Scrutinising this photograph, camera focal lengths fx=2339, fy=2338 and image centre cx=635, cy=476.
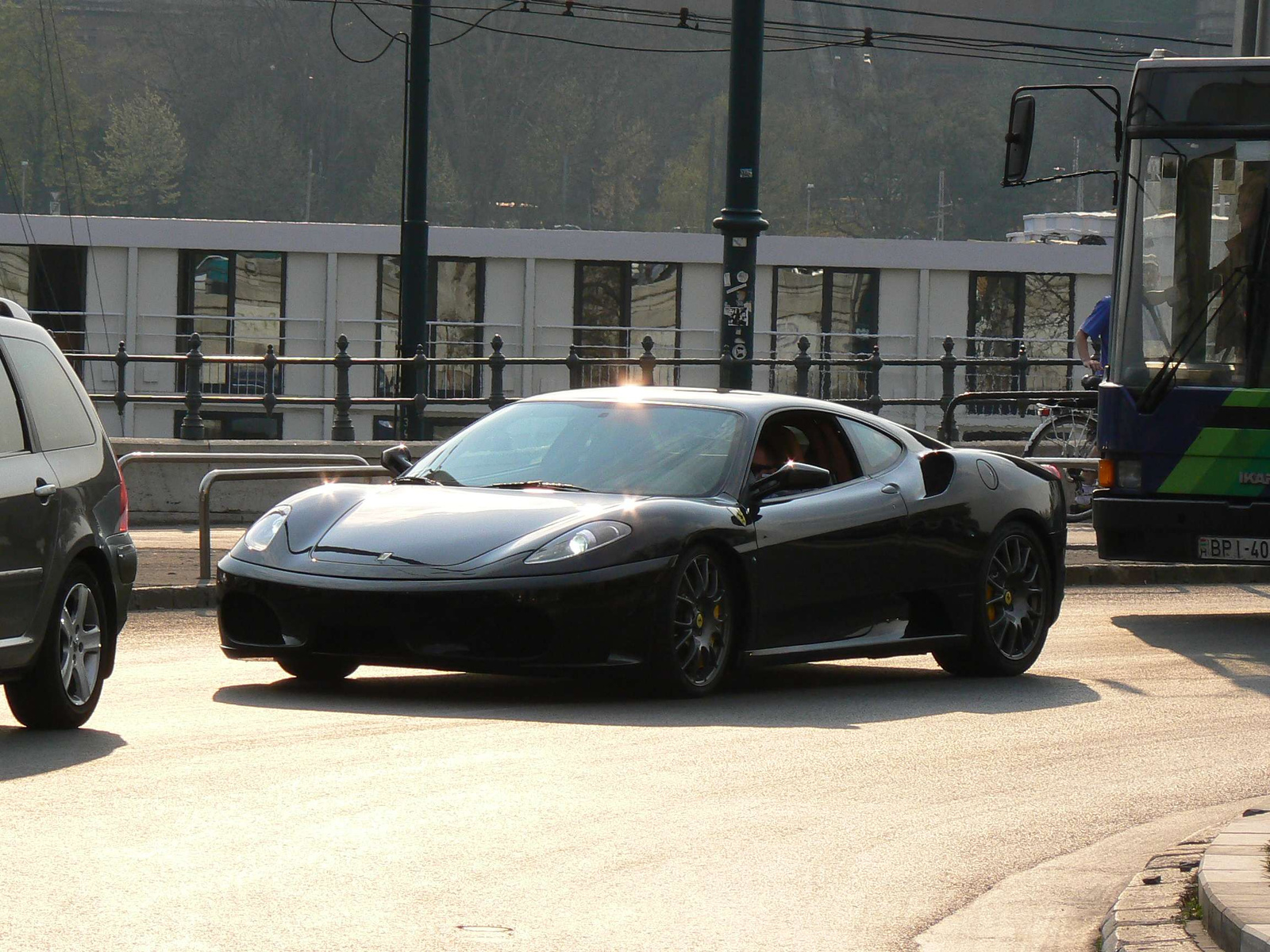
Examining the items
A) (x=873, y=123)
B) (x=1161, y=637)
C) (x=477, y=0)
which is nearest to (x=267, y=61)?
(x=477, y=0)

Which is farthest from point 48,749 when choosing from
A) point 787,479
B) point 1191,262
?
point 1191,262

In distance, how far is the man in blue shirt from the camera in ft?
63.5

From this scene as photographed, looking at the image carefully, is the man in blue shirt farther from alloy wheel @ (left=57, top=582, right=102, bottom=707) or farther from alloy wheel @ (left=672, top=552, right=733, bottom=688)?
alloy wheel @ (left=57, top=582, right=102, bottom=707)

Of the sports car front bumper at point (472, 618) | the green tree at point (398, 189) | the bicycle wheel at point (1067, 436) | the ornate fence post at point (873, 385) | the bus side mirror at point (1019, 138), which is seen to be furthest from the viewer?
the green tree at point (398, 189)

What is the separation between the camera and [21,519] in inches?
290

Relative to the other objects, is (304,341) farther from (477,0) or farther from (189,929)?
(477,0)

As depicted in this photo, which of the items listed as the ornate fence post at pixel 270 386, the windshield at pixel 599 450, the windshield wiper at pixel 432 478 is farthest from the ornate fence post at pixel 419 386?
the windshield wiper at pixel 432 478

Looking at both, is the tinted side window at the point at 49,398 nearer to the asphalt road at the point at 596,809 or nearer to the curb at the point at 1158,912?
the asphalt road at the point at 596,809

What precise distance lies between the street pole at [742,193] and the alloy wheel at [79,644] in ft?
26.7

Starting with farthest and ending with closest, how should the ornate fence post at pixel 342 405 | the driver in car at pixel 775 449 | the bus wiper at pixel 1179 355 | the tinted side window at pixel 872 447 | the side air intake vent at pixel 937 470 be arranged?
the ornate fence post at pixel 342 405, the bus wiper at pixel 1179 355, the side air intake vent at pixel 937 470, the tinted side window at pixel 872 447, the driver in car at pixel 775 449

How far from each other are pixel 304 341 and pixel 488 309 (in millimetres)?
3039

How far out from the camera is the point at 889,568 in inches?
391

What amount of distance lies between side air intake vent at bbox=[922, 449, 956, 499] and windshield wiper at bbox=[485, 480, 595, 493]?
72.3 inches

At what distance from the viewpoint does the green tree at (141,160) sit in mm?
130250
